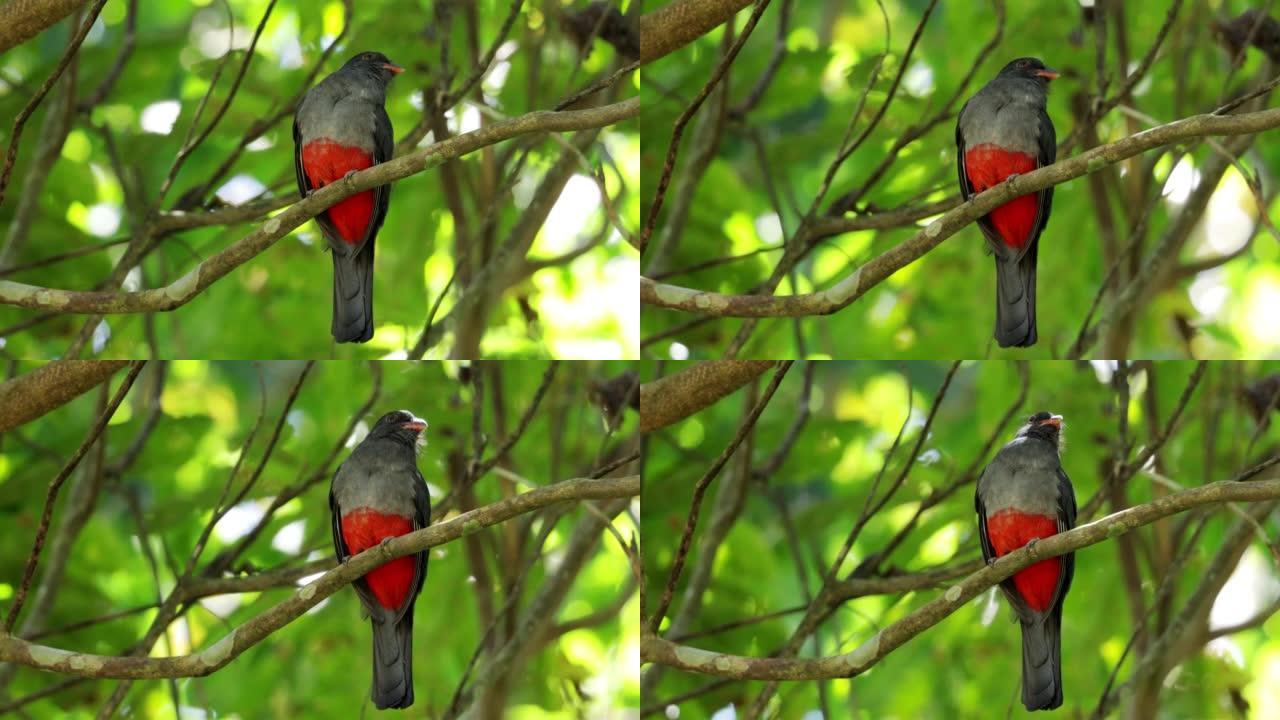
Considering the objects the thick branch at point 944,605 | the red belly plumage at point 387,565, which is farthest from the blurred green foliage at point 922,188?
the red belly plumage at point 387,565

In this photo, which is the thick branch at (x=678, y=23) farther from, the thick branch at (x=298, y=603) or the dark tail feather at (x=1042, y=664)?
the dark tail feather at (x=1042, y=664)

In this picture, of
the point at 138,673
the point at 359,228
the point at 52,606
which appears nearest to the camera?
the point at 138,673

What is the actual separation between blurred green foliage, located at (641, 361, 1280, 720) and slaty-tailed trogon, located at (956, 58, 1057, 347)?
0.58 feet

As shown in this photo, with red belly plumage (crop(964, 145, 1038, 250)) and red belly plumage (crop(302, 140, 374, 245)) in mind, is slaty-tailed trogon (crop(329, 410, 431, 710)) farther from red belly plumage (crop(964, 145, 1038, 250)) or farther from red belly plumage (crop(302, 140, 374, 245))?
red belly plumage (crop(964, 145, 1038, 250))

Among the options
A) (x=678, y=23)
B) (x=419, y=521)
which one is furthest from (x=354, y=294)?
(x=678, y=23)

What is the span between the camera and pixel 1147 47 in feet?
11.8

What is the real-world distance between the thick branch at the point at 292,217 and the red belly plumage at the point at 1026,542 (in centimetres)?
150

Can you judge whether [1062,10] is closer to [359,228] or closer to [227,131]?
[359,228]

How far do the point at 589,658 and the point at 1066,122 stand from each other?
1.99 metres

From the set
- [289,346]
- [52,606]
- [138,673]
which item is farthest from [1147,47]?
[52,606]

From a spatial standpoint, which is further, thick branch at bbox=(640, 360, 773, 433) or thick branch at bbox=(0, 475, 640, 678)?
thick branch at bbox=(640, 360, 773, 433)

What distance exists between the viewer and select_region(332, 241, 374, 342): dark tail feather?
3.51 m

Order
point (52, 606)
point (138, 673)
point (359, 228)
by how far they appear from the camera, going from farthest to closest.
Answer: point (52, 606) < point (359, 228) < point (138, 673)

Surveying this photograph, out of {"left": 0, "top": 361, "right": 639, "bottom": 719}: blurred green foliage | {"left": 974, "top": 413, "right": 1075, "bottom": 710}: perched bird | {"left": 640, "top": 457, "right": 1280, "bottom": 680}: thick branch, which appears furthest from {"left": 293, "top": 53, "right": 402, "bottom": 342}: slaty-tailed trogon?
{"left": 974, "top": 413, "right": 1075, "bottom": 710}: perched bird
